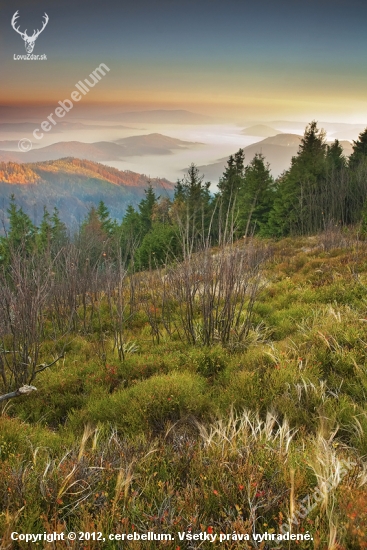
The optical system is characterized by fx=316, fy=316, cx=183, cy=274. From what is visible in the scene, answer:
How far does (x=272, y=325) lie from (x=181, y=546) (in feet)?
15.0

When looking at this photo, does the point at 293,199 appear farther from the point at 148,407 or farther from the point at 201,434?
the point at 201,434

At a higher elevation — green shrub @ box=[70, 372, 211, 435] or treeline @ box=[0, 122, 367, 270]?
treeline @ box=[0, 122, 367, 270]

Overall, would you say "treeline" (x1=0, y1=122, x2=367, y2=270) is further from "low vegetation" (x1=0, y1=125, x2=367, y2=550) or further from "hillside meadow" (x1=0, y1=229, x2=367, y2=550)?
"hillside meadow" (x1=0, y1=229, x2=367, y2=550)

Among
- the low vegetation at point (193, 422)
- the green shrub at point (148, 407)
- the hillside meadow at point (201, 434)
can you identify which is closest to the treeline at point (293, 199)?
the low vegetation at point (193, 422)

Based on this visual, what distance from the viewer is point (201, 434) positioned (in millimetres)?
2564

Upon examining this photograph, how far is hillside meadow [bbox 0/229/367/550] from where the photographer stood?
178 cm

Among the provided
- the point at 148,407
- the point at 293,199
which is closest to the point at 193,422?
the point at 148,407

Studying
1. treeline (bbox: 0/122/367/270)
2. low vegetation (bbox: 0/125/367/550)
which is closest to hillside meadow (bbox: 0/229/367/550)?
low vegetation (bbox: 0/125/367/550)

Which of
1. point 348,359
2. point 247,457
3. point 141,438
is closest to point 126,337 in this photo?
point 141,438

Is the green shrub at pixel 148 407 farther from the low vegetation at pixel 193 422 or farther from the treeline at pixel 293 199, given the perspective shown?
the treeline at pixel 293 199

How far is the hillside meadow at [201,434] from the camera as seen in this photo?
70.1 inches

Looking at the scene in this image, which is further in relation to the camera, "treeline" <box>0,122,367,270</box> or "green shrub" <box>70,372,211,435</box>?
"treeline" <box>0,122,367,270</box>

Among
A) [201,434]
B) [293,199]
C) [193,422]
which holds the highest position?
[293,199]

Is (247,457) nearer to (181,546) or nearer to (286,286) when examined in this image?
(181,546)
